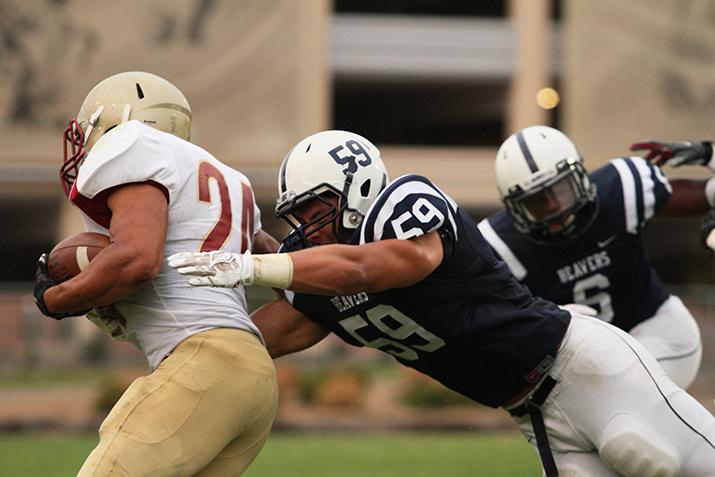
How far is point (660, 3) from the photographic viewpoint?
75.8 ft

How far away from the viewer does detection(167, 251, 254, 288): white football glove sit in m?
3.51

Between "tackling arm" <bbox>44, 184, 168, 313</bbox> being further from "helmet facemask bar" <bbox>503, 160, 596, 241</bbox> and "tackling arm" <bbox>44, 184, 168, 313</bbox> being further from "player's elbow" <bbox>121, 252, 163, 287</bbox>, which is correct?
"helmet facemask bar" <bbox>503, 160, 596, 241</bbox>

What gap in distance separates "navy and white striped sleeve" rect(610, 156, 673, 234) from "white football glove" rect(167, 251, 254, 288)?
103 inches

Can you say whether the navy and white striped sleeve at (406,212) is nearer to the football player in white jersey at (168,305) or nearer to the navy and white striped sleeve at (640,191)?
the football player in white jersey at (168,305)

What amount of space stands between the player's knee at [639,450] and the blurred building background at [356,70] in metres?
17.1

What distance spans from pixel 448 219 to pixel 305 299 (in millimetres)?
684

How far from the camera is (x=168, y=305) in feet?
12.9

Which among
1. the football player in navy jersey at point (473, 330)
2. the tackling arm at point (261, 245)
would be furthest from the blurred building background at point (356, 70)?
the football player in navy jersey at point (473, 330)

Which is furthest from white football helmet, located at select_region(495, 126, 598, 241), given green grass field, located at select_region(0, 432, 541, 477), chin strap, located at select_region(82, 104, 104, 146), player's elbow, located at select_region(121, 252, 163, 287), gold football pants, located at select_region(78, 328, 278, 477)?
green grass field, located at select_region(0, 432, 541, 477)

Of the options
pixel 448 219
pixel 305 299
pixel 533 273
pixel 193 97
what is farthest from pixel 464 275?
pixel 193 97

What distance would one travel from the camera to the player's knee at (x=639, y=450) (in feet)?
13.4

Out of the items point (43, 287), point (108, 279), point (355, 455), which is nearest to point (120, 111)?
point (43, 287)

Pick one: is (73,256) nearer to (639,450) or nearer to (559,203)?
(639,450)

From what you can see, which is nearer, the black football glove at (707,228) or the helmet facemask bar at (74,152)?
the helmet facemask bar at (74,152)
